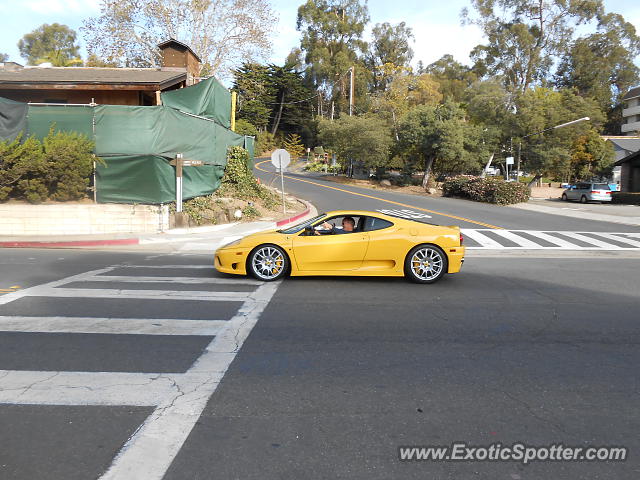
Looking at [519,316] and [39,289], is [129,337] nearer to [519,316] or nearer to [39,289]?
[39,289]

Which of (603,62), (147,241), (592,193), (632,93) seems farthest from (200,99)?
(632,93)

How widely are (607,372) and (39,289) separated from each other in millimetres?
7733

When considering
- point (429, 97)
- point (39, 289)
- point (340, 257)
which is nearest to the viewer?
point (39, 289)

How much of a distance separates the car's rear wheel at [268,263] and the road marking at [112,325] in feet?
8.01

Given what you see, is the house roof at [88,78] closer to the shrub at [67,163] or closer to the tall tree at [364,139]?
the shrub at [67,163]

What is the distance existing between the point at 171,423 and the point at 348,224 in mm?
5586

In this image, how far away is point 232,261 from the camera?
8.77m

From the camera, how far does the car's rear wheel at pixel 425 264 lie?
8.60 m

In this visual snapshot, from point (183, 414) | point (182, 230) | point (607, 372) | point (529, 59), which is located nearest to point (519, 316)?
point (607, 372)

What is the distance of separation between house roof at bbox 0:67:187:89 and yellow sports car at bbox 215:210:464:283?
13675mm

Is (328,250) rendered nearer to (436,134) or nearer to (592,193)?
(436,134)

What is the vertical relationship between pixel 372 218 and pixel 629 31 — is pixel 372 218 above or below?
below

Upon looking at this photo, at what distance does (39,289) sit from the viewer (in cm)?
789

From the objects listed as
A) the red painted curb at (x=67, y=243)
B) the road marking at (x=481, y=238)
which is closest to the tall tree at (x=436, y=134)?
the road marking at (x=481, y=238)
